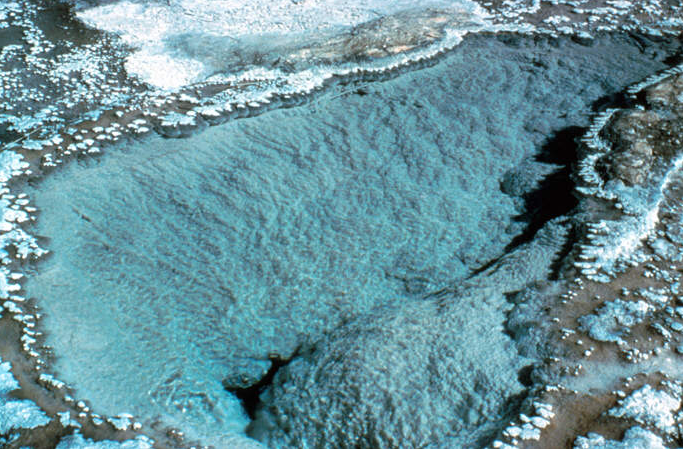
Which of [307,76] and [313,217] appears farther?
[307,76]

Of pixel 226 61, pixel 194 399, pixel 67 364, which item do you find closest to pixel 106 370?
pixel 67 364

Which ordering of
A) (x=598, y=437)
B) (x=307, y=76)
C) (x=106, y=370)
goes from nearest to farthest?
(x=598, y=437) → (x=106, y=370) → (x=307, y=76)

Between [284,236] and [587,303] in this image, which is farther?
[284,236]

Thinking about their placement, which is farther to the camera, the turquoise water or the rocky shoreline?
the turquoise water

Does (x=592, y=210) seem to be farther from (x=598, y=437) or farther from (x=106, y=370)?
(x=106, y=370)

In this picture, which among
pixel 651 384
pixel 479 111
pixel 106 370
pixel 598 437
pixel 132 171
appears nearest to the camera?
pixel 598 437

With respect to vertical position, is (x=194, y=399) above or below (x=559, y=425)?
below

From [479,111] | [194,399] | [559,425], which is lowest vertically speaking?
[194,399]

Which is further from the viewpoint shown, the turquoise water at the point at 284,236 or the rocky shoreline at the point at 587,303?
the turquoise water at the point at 284,236
